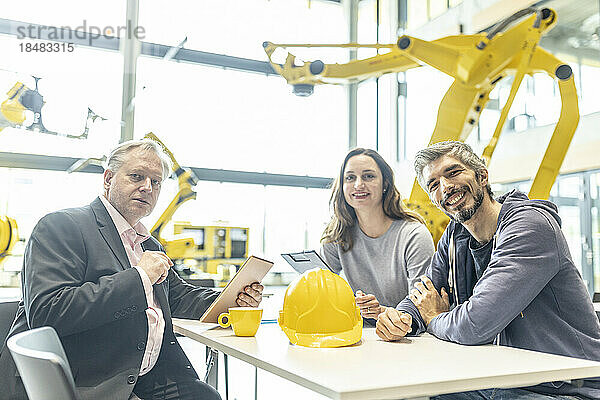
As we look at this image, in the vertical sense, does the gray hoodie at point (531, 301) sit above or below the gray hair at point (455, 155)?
below

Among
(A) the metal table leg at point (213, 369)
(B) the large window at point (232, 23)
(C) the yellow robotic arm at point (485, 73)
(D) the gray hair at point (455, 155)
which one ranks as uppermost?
(B) the large window at point (232, 23)

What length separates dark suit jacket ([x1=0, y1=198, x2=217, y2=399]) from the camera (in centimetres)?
167

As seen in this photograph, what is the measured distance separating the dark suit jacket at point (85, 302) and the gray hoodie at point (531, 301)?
0.97 m

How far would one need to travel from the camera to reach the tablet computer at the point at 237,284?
2.01 m

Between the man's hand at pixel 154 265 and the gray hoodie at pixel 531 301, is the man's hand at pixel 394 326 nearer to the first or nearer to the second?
the gray hoodie at pixel 531 301

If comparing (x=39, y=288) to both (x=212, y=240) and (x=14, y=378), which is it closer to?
(x=14, y=378)

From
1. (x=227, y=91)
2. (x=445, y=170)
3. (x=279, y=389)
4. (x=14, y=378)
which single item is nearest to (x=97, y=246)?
(x=14, y=378)

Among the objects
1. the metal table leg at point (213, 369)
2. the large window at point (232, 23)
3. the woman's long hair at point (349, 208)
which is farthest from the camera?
the large window at point (232, 23)

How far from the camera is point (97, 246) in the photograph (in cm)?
190

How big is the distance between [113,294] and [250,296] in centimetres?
53

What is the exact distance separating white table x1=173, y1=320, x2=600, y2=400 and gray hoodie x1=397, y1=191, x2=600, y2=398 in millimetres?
78

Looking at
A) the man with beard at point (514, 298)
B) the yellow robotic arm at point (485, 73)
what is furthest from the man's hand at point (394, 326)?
the yellow robotic arm at point (485, 73)

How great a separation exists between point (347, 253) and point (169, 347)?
3.45 ft

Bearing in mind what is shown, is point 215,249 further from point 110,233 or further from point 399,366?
point 399,366
